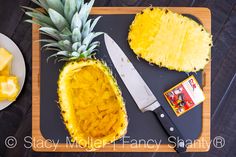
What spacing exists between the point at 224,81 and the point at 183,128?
214mm

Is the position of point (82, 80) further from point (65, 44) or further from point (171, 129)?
point (171, 129)

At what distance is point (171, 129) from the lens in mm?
1078

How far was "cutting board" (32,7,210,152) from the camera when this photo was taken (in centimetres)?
110

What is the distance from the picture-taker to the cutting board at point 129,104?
1.10 m

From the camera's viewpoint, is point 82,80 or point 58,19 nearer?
point 58,19

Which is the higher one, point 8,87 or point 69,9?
point 69,9

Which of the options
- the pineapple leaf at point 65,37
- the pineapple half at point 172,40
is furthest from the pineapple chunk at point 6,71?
the pineapple half at point 172,40

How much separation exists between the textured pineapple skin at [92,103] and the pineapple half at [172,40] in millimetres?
153

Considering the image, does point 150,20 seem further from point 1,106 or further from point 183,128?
point 1,106

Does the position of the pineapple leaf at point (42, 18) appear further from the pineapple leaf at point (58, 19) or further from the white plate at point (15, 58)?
the white plate at point (15, 58)

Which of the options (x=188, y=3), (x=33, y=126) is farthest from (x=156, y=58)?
(x=33, y=126)

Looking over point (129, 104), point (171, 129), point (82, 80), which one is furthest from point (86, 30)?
point (171, 129)

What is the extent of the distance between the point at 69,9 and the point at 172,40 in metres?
0.33

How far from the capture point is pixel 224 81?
3.74ft
